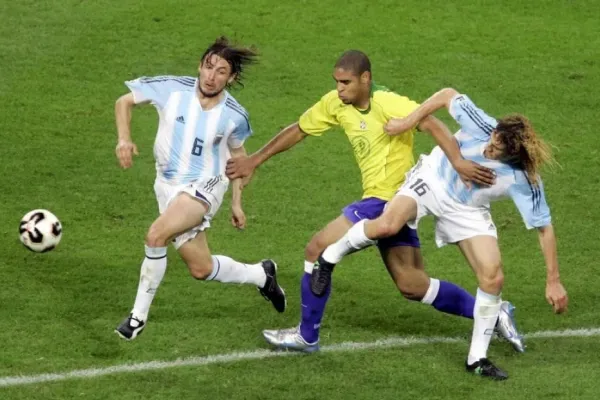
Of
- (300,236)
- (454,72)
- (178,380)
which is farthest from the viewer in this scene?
(454,72)

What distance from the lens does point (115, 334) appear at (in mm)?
9758

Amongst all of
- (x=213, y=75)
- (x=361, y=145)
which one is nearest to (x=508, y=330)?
(x=361, y=145)

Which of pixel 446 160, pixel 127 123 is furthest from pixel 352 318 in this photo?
pixel 127 123

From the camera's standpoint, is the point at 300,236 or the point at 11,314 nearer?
the point at 11,314

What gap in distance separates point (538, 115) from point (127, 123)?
5844 millimetres

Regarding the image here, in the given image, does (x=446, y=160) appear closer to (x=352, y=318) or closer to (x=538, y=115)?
(x=352, y=318)

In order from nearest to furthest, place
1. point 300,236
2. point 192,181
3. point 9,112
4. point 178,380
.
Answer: point 178,380, point 192,181, point 300,236, point 9,112

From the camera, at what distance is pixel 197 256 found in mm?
9734

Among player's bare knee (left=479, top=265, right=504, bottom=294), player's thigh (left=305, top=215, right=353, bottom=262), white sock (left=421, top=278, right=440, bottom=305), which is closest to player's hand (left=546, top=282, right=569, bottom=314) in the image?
player's bare knee (left=479, top=265, right=504, bottom=294)

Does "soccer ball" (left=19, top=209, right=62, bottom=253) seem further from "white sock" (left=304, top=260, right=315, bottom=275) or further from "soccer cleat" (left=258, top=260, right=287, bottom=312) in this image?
"white sock" (left=304, top=260, right=315, bottom=275)

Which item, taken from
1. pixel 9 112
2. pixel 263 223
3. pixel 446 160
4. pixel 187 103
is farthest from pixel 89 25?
pixel 446 160

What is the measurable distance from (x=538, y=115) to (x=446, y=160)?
5.01 meters

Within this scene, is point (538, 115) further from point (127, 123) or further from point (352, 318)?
point (127, 123)

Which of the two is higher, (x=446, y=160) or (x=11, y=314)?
(x=446, y=160)
